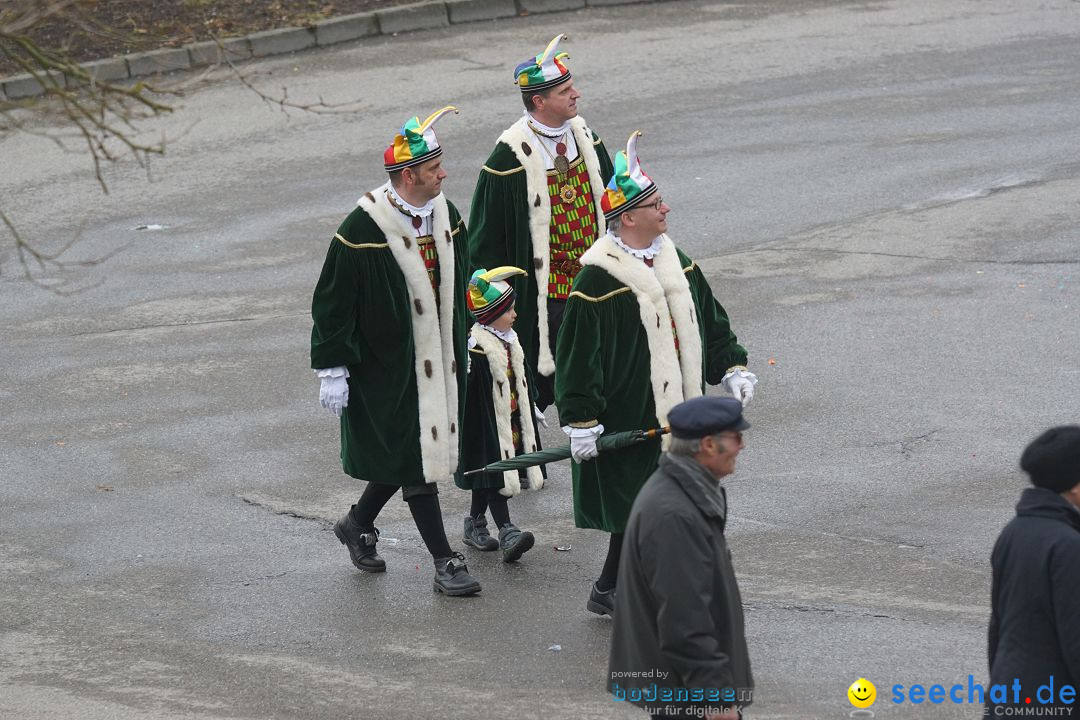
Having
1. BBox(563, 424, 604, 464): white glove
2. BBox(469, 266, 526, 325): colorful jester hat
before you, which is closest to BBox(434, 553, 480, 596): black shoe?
BBox(563, 424, 604, 464): white glove

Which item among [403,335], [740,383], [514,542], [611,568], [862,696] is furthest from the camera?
[514,542]

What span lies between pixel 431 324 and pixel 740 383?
58.4 inches

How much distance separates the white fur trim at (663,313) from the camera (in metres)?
6.63

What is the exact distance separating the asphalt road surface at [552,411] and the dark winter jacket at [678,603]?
1484mm

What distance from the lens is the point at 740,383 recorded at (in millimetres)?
6840

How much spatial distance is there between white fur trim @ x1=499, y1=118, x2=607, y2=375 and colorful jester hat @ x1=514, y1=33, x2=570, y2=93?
0.71 feet

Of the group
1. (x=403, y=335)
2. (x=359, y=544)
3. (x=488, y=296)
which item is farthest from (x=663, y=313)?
(x=359, y=544)

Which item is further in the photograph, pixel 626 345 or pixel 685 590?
pixel 626 345

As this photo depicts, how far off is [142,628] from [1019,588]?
13.9ft

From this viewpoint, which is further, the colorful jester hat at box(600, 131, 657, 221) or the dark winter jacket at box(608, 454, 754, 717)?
the colorful jester hat at box(600, 131, 657, 221)

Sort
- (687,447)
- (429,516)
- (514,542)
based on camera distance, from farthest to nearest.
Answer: (514,542), (429,516), (687,447)

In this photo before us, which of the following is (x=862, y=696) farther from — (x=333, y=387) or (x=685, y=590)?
(x=333, y=387)

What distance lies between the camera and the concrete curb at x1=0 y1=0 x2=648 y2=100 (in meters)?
17.0

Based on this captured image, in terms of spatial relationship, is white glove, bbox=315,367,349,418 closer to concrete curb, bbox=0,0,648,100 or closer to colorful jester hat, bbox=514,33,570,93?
colorful jester hat, bbox=514,33,570,93
